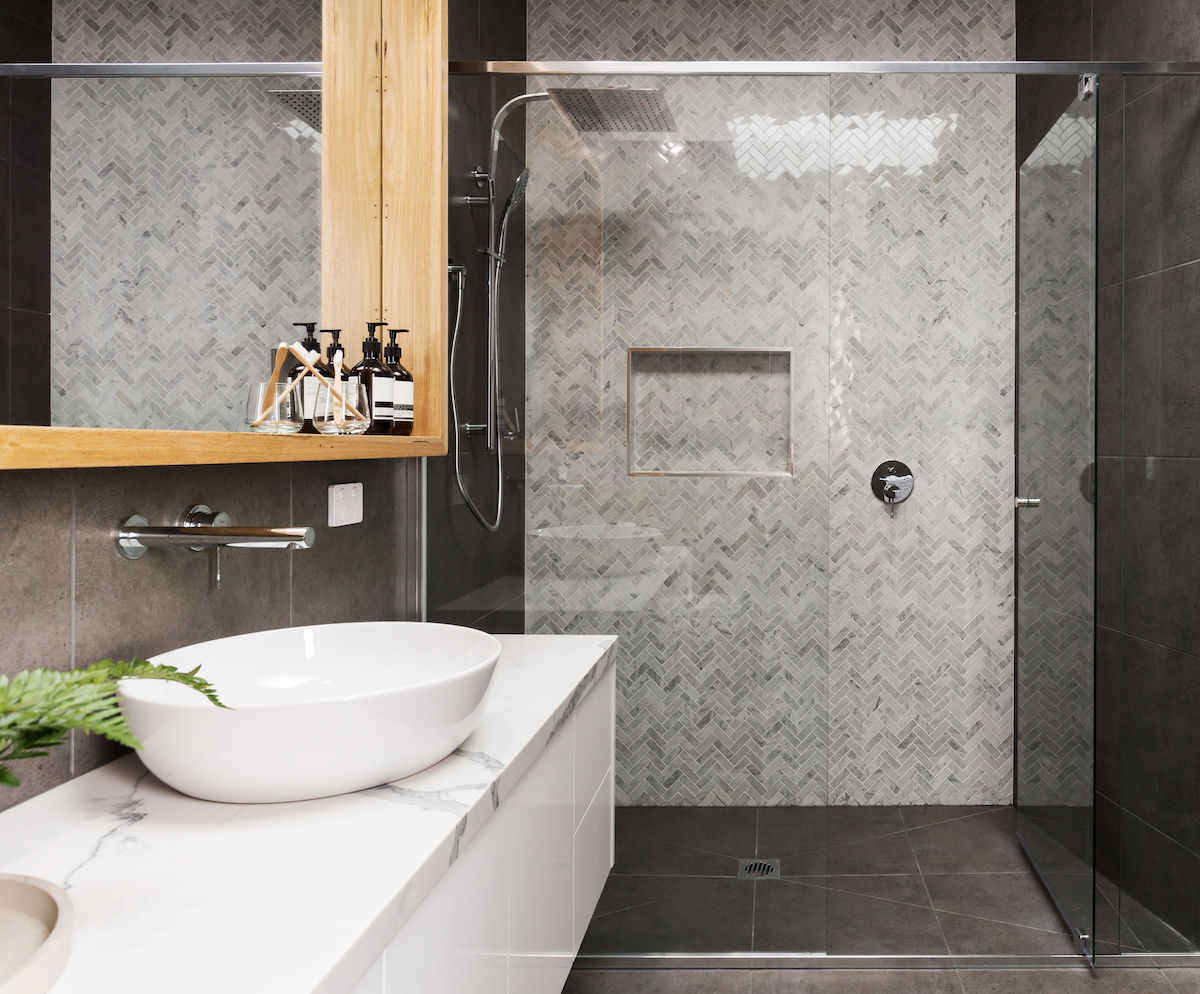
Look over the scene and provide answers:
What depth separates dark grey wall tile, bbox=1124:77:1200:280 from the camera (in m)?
2.05

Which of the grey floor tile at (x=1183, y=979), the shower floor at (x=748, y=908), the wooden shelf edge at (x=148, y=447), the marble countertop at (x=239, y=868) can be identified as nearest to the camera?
the marble countertop at (x=239, y=868)

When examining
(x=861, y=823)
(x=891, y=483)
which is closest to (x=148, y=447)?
(x=891, y=483)

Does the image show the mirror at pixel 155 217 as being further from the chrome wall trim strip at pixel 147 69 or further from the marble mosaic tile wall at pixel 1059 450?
the marble mosaic tile wall at pixel 1059 450

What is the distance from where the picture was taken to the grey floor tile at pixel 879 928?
2164mm

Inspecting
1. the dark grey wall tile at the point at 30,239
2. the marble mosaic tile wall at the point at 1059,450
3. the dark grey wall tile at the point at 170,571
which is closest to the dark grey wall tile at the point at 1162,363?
the marble mosaic tile wall at the point at 1059,450

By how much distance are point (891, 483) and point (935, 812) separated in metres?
1.11

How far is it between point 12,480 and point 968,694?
2.87 m

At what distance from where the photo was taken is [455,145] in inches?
78.4

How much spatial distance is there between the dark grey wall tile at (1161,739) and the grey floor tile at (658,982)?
1.06 m

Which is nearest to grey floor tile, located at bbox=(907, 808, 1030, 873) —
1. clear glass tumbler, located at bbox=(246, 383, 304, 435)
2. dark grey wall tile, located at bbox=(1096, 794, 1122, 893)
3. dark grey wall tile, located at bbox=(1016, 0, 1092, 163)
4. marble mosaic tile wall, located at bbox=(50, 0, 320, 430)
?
dark grey wall tile, located at bbox=(1096, 794, 1122, 893)

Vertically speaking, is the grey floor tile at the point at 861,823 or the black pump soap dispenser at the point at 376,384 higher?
the black pump soap dispenser at the point at 376,384

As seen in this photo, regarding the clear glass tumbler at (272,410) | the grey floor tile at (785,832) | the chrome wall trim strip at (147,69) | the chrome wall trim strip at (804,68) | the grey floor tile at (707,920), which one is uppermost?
the chrome wall trim strip at (804,68)

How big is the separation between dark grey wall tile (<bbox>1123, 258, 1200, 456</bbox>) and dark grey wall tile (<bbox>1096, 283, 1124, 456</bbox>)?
14mm

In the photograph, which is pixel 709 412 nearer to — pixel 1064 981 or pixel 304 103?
pixel 304 103
